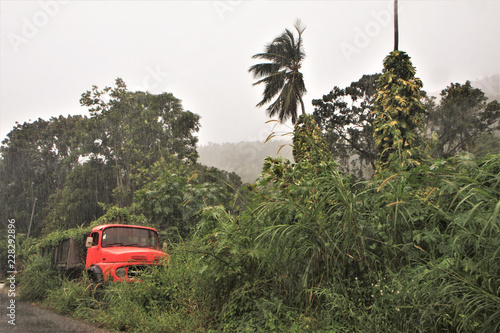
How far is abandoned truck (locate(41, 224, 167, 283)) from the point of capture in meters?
7.42

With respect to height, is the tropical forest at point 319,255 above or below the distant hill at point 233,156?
below

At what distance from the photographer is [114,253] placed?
786 centimetres

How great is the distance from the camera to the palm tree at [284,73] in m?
27.2

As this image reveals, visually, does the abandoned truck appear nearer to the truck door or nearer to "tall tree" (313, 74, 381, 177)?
the truck door

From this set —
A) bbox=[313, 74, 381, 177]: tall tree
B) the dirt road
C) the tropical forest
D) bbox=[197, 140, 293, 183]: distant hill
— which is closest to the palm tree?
bbox=[313, 74, 381, 177]: tall tree

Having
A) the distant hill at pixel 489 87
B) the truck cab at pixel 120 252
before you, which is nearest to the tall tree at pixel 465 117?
the distant hill at pixel 489 87

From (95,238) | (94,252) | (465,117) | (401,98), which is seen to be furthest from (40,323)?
(465,117)

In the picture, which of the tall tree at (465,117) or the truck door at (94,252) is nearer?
the truck door at (94,252)

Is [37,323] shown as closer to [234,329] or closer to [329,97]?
[234,329]

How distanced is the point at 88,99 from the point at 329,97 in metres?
20.4

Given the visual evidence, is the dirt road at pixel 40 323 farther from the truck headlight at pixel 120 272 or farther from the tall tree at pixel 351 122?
the tall tree at pixel 351 122

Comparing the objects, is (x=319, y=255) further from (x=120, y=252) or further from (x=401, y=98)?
(x=401, y=98)

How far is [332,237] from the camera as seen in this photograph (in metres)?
3.94

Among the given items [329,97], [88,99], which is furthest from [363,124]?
[88,99]
